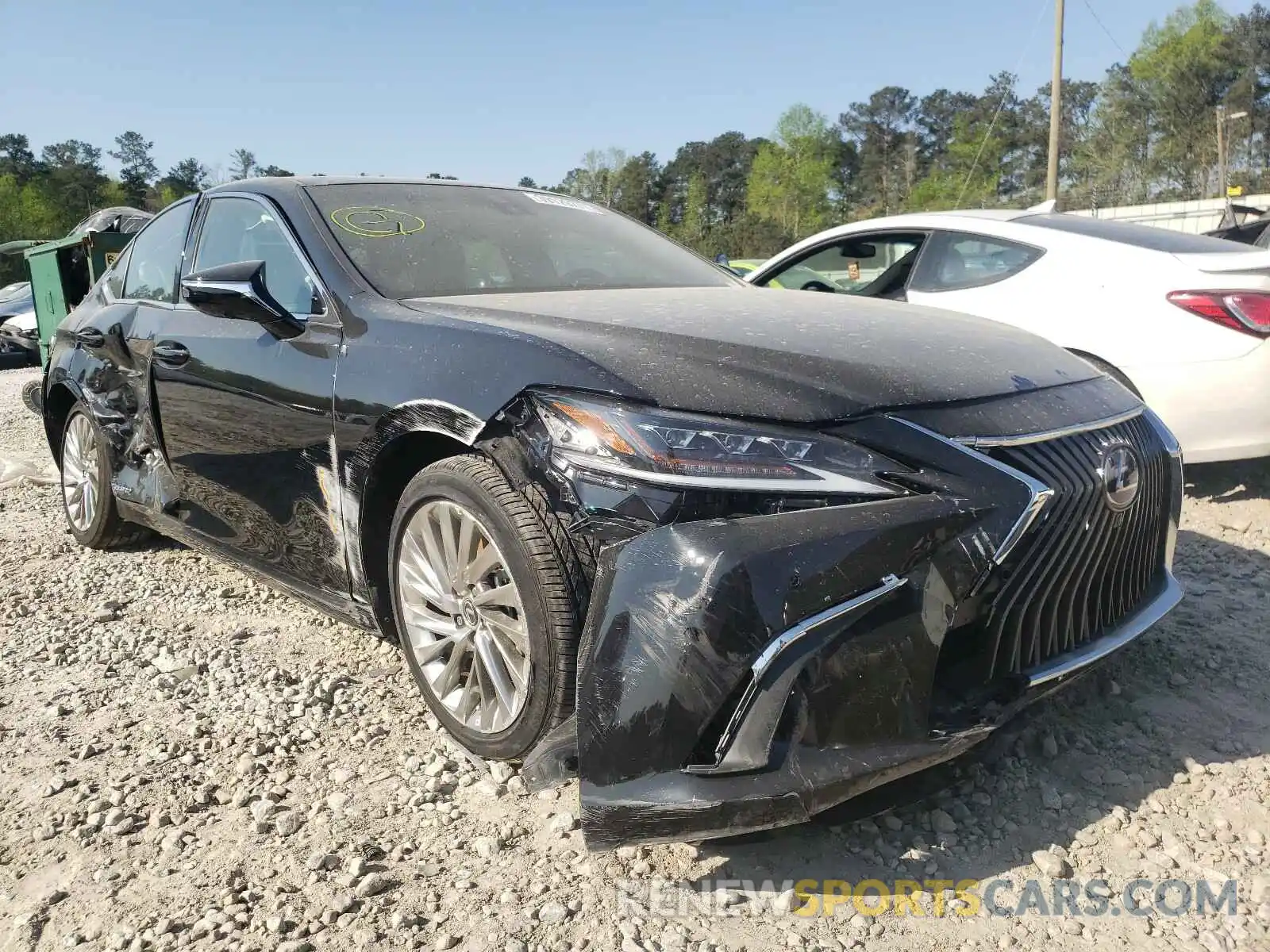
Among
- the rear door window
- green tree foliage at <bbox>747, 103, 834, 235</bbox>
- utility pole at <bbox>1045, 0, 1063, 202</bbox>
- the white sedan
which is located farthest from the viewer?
green tree foliage at <bbox>747, 103, 834, 235</bbox>

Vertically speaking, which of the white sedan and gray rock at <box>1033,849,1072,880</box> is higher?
the white sedan

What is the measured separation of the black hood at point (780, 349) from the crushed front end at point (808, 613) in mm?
85

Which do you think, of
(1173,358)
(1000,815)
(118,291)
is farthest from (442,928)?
(1173,358)

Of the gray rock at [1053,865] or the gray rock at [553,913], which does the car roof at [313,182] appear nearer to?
the gray rock at [553,913]

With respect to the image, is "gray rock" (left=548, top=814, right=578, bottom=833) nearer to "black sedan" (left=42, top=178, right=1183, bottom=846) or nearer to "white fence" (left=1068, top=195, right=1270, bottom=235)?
"black sedan" (left=42, top=178, right=1183, bottom=846)

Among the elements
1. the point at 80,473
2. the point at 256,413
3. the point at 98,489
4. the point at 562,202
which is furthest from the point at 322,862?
the point at 80,473

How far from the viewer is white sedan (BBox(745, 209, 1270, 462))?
4102 millimetres

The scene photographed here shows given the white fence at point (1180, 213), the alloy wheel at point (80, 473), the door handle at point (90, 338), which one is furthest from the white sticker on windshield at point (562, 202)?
the white fence at point (1180, 213)

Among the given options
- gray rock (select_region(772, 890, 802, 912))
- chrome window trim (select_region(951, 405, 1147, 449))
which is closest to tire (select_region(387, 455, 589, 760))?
gray rock (select_region(772, 890, 802, 912))

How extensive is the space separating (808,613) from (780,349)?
27.4 inches

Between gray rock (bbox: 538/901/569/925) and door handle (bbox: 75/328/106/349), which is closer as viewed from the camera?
gray rock (bbox: 538/901/569/925)

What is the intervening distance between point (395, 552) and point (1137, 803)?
190 centimetres

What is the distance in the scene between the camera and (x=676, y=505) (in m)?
1.85

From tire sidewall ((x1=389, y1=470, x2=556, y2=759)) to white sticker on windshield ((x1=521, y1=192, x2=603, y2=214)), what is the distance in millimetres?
1769
